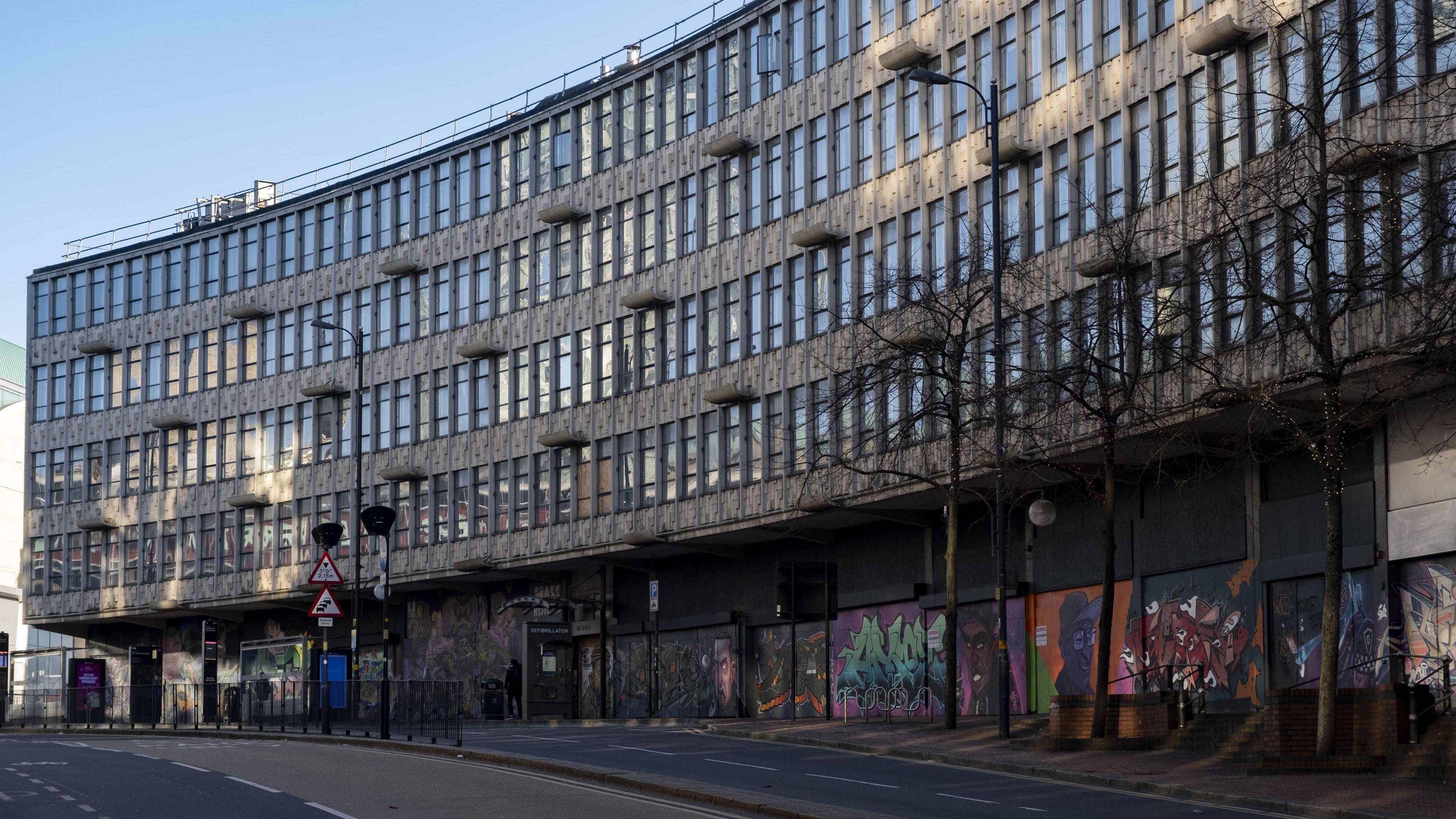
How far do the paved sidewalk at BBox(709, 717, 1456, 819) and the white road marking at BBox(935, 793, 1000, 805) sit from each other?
2299 millimetres

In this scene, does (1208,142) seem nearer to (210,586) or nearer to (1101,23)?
(1101,23)

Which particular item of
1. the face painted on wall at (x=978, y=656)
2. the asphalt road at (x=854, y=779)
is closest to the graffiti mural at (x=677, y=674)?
the face painted on wall at (x=978, y=656)

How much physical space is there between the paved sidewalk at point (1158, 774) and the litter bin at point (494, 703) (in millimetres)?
20415

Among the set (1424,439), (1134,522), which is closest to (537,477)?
(1134,522)

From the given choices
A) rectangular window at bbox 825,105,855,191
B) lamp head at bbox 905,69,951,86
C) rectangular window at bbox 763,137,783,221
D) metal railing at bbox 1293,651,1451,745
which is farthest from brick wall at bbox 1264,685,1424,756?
rectangular window at bbox 763,137,783,221

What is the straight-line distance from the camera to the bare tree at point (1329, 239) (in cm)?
2292

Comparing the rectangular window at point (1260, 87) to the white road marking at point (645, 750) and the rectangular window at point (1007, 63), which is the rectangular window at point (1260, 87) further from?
the white road marking at point (645, 750)

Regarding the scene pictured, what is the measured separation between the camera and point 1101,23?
36.7m

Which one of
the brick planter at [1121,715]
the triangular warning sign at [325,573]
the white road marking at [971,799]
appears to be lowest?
the white road marking at [971,799]

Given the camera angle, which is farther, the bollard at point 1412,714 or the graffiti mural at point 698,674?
the graffiti mural at point 698,674

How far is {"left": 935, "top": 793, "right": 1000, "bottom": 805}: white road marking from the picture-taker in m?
20.9

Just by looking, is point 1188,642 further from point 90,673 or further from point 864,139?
point 90,673

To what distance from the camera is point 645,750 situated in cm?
3112

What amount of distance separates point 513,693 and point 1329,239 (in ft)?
119
